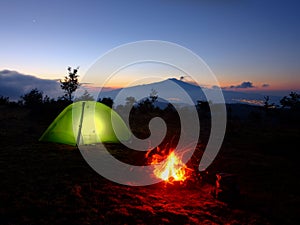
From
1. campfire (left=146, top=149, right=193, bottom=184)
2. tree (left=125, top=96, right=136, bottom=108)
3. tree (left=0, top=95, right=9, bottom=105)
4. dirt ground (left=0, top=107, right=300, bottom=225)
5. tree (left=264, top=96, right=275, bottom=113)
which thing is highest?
tree (left=264, top=96, right=275, bottom=113)

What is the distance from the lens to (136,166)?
8484 millimetres

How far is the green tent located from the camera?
11.4 m

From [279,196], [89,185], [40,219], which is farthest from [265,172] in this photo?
[40,219]

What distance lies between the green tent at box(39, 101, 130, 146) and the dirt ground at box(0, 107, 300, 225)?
258cm

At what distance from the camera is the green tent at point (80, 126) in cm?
1141

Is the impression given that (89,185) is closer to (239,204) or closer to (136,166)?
(136,166)

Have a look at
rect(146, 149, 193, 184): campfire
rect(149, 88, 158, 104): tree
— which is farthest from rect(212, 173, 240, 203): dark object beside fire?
rect(149, 88, 158, 104): tree

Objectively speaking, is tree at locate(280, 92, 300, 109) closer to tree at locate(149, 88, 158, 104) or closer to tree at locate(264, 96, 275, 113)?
tree at locate(264, 96, 275, 113)

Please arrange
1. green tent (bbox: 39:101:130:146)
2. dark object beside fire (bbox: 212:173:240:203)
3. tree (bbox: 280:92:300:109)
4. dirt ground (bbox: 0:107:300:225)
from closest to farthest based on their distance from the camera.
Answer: dirt ground (bbox: 0:107:300:225)
dark object beside fire (bbox: 212:173:240:203)
green tent (bbox: 39:101:130:146)
tree (bbox: 280:92:300:109)

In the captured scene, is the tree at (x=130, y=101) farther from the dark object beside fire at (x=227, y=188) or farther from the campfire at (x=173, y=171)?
the dark object beside fire at (x=227, y=188)

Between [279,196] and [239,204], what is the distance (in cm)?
121

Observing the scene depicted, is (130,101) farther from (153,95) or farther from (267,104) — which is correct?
(267,104)

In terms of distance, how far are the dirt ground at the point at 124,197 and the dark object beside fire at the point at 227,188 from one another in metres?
0.16

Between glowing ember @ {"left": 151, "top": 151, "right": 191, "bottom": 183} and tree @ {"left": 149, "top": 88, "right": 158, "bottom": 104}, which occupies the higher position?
tree @ {"left": 149, "top": 88, "right": 158, "bottom": 104}
